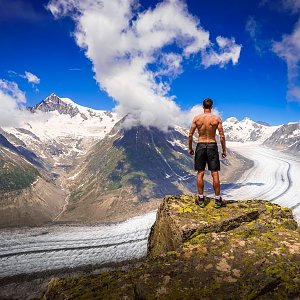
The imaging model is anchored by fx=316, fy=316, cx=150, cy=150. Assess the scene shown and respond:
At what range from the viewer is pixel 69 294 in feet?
26.9

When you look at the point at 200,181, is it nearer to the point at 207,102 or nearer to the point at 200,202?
the point at 200,202

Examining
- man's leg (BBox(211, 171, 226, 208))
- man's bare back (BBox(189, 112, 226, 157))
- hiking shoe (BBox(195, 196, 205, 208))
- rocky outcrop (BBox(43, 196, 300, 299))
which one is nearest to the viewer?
rocky outcrop (BBox(43, 196, 300, 299))

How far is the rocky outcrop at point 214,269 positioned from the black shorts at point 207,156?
2.60 meters

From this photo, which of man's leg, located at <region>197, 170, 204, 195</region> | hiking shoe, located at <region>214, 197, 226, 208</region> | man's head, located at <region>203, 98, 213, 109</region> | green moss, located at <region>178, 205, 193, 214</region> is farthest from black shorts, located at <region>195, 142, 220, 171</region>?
green moss, located at <region>178, 205, 193, 214</region>

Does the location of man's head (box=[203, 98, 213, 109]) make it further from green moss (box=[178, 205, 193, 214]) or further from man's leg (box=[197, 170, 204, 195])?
green moss (box=[178, 205, 193, 214])

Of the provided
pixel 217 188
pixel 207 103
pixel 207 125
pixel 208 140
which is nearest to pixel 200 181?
pixel 217 188

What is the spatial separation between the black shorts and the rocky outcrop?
260 centimetres

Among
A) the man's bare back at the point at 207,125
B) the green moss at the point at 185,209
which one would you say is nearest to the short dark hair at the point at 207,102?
the man's bare back at the point at 207,125

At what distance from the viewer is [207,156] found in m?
14.3

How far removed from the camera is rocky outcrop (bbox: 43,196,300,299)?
7.72 meters

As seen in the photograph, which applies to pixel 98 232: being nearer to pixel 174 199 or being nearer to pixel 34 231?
pixel 34 231

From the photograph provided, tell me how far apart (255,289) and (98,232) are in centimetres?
5479

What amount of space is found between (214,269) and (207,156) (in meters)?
6.45

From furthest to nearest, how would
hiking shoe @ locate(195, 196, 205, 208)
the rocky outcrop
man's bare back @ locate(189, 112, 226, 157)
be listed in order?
hiking shoe @ locate(195, 196, 205, 208)
man's bare back @ locate(189, 112, 226, 157)
the rocky outcrop
